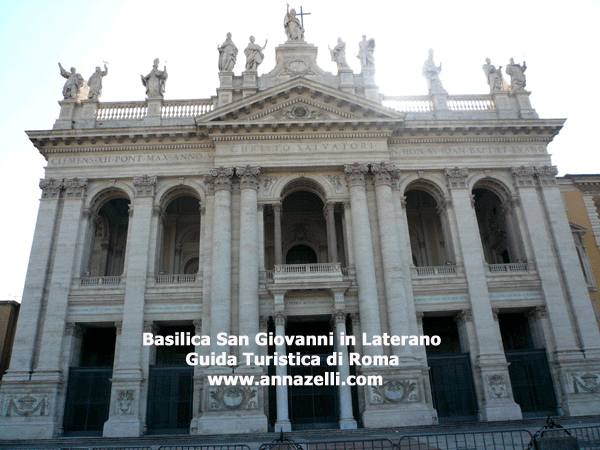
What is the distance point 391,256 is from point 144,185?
13019 mm

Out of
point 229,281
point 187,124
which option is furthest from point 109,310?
point 187,124

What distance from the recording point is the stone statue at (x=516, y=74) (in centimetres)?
2848

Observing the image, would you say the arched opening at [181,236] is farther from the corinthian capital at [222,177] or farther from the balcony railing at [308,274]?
the balcony railing at [308,274]

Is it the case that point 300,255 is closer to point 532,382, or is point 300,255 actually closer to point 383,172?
point 383,172

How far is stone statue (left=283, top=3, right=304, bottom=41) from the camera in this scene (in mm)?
29828

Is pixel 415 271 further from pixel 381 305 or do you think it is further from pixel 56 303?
pixel 56 303

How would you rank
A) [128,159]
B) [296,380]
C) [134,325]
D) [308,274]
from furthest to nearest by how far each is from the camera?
[128,159], [308,274], [134,325], [296,380]

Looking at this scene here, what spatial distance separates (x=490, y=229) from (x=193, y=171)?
17587mm

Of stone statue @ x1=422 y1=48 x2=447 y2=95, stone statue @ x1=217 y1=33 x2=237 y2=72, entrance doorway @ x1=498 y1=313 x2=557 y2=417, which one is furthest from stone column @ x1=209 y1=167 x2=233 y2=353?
entrance doorway @ x1=498 y1=313 x2=557 y2=417

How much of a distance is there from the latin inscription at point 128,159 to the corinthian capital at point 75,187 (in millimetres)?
1035

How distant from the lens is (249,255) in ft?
77.4

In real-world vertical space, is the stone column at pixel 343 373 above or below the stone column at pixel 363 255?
below

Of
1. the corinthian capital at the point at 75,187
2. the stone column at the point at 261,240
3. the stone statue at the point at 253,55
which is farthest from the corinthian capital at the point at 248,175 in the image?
the corinthian capital at the point at 75,187

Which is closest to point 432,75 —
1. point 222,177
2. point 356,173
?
point 356,173
